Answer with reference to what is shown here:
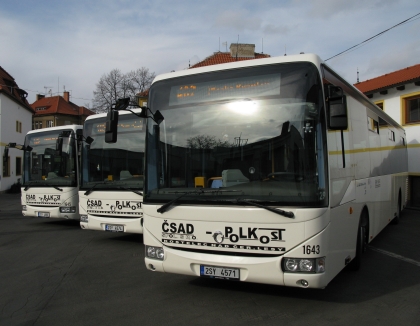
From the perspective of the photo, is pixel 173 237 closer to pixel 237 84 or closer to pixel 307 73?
pixel 237 84

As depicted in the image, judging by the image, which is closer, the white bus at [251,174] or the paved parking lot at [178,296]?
the white bus at [251,174]

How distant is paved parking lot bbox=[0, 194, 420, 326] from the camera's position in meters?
4.64

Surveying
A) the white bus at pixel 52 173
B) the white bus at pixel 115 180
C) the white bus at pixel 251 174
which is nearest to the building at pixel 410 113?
the white bus at pixel 115 180

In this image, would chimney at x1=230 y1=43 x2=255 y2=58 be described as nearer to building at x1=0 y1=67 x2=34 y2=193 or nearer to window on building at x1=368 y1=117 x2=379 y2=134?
building at x1=0 y1=67 x2=34 y2=193

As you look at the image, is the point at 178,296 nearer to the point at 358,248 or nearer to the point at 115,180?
the point at 358,248

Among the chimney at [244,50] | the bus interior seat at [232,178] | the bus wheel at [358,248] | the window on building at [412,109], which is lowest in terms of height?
the bus wheel at [358,248]

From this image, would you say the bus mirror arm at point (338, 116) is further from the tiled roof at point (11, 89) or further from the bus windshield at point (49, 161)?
the tiled roof at point (11, 89)

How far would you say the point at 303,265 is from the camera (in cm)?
452

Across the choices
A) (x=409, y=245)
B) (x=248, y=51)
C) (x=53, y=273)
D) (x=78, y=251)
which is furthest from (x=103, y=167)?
(x=248, y=51)

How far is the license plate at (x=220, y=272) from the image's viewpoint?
15.6 ft

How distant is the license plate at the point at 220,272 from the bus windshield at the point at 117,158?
14.6ft

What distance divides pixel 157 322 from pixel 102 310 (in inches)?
33.8

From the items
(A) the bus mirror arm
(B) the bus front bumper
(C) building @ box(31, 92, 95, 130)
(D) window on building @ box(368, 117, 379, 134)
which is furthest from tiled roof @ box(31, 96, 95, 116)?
(A) the bus mirror arm

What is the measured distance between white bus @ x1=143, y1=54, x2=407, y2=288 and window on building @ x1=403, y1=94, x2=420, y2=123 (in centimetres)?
1534
